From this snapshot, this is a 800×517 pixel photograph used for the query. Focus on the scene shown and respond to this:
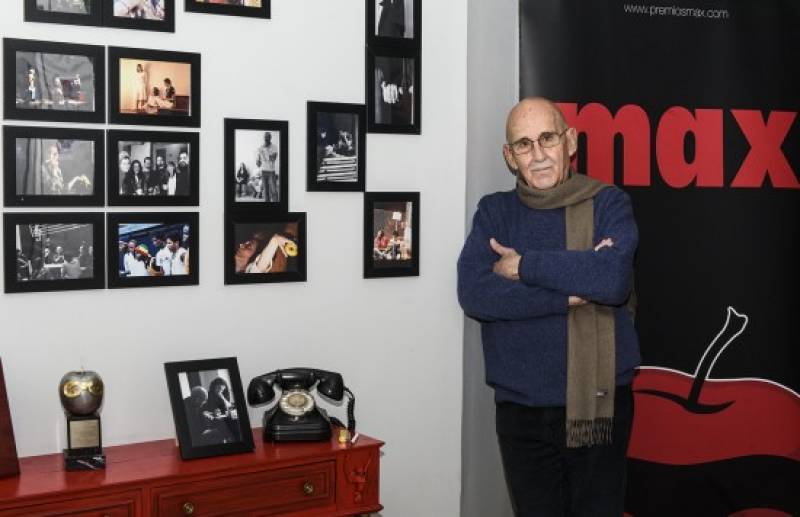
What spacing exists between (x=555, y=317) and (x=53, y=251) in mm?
1393

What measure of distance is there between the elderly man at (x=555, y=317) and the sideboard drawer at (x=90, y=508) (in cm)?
110

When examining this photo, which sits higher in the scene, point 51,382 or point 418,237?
point 418,237

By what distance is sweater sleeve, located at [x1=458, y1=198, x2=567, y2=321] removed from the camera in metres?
2.89

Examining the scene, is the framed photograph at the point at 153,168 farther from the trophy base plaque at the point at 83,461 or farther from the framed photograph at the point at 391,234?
Answer: the trophy base plaque at the point at 83,461

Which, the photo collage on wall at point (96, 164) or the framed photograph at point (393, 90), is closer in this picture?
the photo collage on wall at point (96, 164)

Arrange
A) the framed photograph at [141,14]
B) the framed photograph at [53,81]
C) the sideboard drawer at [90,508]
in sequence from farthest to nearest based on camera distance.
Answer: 1. the framed photograph at [141,14]
2. the framed photograph at [53,81]
3. the sideboard drawer at [90,508]

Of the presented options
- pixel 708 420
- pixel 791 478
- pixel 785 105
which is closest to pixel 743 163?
pixel 785 105

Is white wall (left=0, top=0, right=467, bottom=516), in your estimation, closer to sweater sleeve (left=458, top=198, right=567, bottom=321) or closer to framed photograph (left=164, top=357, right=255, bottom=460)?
framed photograph (left=164, top=357, right=255, bottom=460)

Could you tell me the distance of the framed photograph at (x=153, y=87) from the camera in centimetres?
281

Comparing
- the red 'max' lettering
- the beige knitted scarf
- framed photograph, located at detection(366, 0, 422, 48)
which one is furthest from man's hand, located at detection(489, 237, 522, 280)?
framed photograph, located at detection(366, 0, 422, 48)

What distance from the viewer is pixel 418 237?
3350 millimetres

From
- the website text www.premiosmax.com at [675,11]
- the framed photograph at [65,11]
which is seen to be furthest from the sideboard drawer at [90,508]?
the website text www.premiosmax.com at [675,11]

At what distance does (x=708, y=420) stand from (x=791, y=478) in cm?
41

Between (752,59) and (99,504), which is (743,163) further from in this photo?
(99,504)
